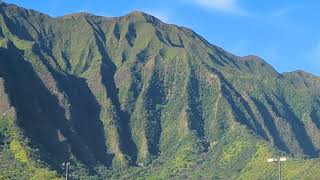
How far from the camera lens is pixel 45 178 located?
623ft

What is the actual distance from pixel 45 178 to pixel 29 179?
33.9ft

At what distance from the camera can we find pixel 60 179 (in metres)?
185

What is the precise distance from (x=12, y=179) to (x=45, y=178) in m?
11.4

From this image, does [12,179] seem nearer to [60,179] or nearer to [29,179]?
[29,179]

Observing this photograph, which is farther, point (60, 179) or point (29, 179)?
point (29, 179)

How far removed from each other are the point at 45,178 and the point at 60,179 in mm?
6904

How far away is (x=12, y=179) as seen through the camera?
643 ft

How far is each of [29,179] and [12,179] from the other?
471 cm

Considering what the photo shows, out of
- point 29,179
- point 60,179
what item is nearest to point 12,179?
point 29,179

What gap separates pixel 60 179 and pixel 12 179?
A: 18.1 metres
